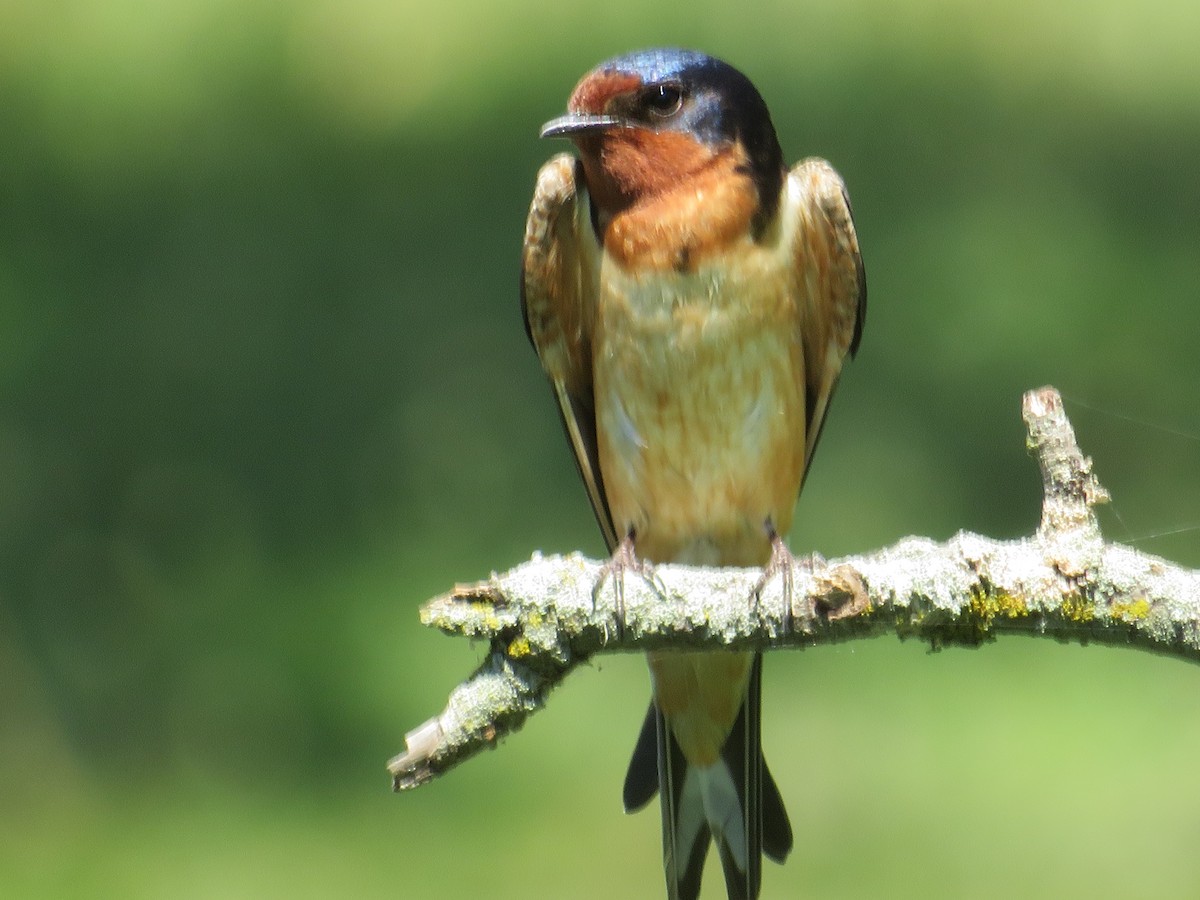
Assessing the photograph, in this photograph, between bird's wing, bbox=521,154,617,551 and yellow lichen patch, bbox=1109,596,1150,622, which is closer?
yellow lichen patch, bbox=1109,596,1150,622

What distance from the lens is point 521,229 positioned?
658cm

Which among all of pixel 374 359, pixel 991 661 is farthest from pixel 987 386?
pixel 374 359

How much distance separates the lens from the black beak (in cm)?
362

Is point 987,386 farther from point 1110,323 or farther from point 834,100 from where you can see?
point 834,100

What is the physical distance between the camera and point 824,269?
3857mm

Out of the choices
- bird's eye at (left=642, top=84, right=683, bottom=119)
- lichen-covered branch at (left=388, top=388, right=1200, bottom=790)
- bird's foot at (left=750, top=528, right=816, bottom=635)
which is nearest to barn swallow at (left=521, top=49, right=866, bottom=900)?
bird's eye at (left=642, top=84, right=683, bottom=119)

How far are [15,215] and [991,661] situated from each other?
4011 millimetres

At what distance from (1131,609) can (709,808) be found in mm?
1211

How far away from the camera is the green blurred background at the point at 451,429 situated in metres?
4.88

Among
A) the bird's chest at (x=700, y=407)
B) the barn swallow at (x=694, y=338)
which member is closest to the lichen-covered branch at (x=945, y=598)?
the barn swallow at (x=694, y=338)

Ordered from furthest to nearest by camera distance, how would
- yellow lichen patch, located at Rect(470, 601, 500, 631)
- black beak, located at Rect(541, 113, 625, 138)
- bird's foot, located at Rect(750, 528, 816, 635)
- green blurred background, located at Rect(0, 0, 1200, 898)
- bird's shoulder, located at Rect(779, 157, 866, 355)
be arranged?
green blurred background, located at Rect(0, 0, 1200, 898) < bird's shoulder, located at Rect(779, 157, 866, 355) < black beak, located at Rect(541, 113, 625, 138) < bird's foot, located at Rect(750, 528, 816, 635) < yellow lichen patch, located at Rect(470, 601, 500, 631)

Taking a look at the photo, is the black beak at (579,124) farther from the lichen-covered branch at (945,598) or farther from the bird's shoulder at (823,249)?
the lichen-covered branch at (945,598)

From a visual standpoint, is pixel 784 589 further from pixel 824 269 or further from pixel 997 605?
pixel 824 269

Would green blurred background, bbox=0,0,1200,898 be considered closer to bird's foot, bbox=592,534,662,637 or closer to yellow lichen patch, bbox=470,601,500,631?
bird's foot, bbox=592,534,662,637
